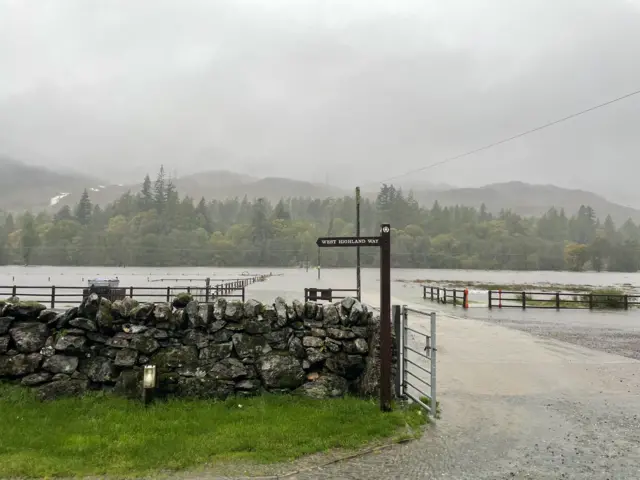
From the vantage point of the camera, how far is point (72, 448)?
16.0 ft

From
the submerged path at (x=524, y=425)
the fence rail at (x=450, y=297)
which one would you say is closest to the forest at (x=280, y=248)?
the fence rail at (x=450, y=297)

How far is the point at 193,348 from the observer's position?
673cm

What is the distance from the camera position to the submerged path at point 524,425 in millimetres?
4801

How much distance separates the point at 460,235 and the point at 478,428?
7678 inches

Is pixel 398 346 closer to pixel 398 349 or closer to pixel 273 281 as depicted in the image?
pixel 398 349

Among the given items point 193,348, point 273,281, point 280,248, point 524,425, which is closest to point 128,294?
point 193,348

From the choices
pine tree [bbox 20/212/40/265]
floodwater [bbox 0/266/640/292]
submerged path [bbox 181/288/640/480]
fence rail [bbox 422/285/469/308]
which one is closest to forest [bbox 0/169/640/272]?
pine tree [bbox 20/212/40/265]

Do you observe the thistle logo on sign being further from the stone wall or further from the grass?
the grass

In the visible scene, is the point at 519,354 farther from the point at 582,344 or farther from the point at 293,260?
the point at 293,260

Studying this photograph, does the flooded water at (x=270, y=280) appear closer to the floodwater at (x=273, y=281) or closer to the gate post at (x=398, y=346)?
the floodwater at (x=273, y=281)

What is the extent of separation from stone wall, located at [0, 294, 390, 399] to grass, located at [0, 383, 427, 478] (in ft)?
0.90

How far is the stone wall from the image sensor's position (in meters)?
6.52

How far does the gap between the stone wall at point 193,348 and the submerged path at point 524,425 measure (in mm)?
1648

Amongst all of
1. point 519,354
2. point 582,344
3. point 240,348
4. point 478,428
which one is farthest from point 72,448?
point 582,344
